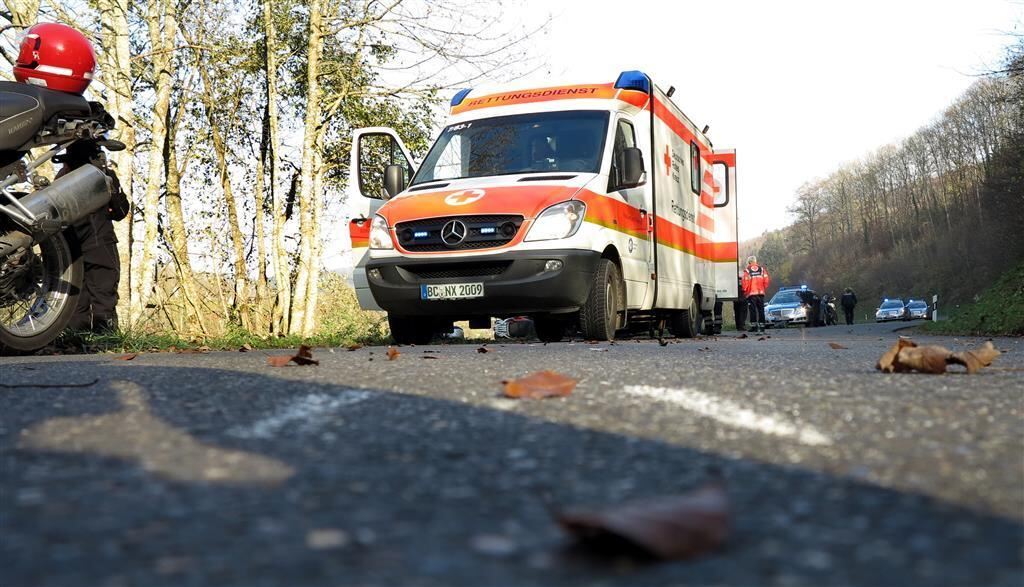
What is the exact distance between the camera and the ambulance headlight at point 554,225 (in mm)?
8492

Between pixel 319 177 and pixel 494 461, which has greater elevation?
pixel 319 177

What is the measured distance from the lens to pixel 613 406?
3.12 m

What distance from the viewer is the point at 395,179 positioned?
10250 millimetres

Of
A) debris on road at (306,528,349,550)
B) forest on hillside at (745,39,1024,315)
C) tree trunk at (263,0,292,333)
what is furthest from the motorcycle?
forest on hillside at (745,39,1024,315)

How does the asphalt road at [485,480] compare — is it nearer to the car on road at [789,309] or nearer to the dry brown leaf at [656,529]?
the dry brown leaf at [656,529]

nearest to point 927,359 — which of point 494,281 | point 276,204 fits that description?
point 494,281

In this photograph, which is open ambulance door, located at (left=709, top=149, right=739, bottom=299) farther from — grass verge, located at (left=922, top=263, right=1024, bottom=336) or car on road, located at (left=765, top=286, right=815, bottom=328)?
car on road, located at (left=765, top=286, right=815, bottom=328)

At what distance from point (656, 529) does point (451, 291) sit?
289 inches

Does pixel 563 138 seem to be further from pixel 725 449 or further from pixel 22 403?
pixel 725 449

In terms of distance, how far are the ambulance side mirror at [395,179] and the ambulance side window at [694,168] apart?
180 inches

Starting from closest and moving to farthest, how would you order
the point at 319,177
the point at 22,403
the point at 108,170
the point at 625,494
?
the point at 625,494
the point at 22,403
the point at 108,170
the point at 319,177

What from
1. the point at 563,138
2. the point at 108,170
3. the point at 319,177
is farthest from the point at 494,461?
the point at 319,177

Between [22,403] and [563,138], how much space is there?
23.0 feet

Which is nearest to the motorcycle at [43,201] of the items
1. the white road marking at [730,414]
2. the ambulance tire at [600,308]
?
the ambulance tire at [600,308]
